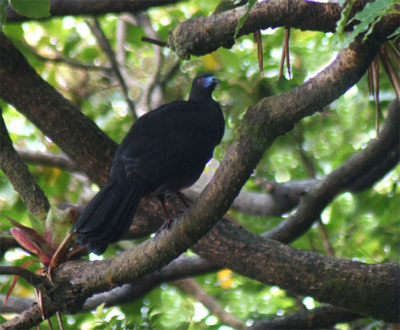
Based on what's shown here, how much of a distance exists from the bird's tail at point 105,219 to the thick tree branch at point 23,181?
511 mm

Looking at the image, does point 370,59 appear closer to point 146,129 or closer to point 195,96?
point 146,129

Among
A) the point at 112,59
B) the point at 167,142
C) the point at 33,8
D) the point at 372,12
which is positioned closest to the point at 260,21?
the point at 372,12

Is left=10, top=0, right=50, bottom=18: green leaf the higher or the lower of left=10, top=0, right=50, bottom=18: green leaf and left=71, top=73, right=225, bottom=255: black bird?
the higher

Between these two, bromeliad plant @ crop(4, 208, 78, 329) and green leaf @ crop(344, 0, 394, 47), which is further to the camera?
bromeliad plant @ crop(4, 208, 78, 329)

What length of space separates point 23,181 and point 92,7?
1.65 metres

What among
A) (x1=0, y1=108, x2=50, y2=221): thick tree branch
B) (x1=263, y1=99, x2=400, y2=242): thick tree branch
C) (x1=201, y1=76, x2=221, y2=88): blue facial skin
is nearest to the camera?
(x1=0, y1=108, x2=50, y2=221): thick tree branch

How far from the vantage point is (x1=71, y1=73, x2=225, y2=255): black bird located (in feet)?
8.80

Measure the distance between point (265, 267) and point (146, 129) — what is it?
981 millimetres

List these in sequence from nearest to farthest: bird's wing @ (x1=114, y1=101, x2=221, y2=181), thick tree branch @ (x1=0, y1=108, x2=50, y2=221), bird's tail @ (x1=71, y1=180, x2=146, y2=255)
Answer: bird's tail @ (x1=71, y1=180, x2=146, y2=255) → bird's wing @ (x1=114, y1=101, x2=221, y2=181) → thick tree branch @ (x1=0, y1=108, x2=50, y2=221)

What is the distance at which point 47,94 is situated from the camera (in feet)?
11.3

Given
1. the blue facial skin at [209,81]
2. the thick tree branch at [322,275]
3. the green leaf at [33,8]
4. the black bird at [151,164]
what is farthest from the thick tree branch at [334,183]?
the green leaf at [33,8]

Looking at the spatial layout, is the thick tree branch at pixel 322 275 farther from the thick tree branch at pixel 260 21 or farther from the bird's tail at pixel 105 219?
the thick tree branch at pixel 260 21

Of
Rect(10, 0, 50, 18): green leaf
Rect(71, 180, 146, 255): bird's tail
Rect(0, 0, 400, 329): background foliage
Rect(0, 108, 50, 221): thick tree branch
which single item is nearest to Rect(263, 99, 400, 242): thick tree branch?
Rect(0, 0, 400, 329): background foliage

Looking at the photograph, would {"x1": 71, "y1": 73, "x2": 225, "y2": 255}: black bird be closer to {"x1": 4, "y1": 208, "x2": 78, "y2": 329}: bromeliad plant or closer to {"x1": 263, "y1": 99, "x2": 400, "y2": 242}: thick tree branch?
{"x1": 4, "y1": 208, "x2": 78, "y2": 329}: bromeliad plant
